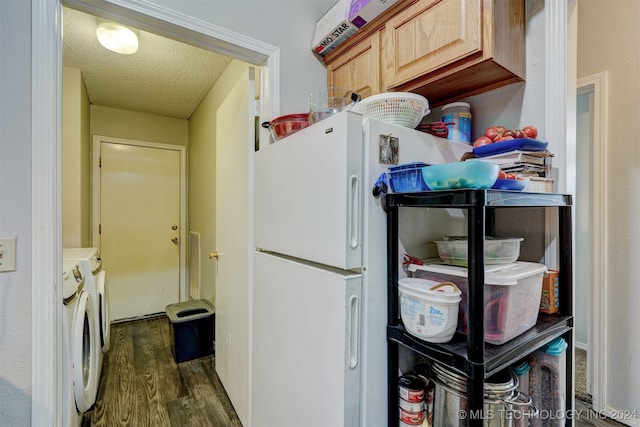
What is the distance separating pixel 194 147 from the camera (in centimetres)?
358

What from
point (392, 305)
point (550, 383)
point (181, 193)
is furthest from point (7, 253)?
point (181, 193)

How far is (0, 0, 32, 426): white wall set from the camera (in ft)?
3.17

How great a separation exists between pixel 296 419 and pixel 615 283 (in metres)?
2.00

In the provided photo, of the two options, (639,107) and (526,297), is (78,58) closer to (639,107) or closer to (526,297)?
(526,297)

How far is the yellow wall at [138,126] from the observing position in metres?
3.32

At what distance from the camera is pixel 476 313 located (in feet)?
2.25

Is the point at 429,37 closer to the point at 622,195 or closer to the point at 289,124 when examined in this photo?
the point at 289,124

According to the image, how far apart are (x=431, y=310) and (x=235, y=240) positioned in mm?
1341

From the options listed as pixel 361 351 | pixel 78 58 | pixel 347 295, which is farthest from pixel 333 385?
pixel 78 58

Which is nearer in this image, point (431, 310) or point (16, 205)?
point (431, 310)

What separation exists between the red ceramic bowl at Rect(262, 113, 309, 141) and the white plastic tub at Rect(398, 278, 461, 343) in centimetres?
83

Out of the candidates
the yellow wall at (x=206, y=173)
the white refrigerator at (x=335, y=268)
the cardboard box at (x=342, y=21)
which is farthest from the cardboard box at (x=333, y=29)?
the yellow wall at (x=206, y=173)

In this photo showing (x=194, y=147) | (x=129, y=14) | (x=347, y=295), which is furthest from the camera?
(x=194, y=147)

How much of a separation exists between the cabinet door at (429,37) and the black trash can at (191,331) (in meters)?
2.35
